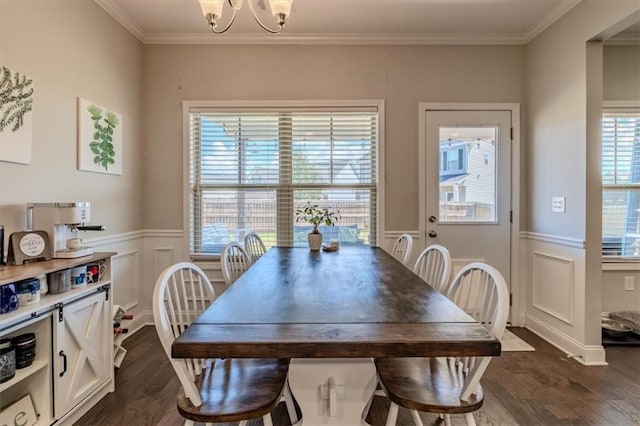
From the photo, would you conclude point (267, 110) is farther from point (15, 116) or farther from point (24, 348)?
point (24, 348)

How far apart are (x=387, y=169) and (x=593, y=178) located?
65.3 inches

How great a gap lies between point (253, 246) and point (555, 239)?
2.65 m

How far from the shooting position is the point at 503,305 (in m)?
1.31

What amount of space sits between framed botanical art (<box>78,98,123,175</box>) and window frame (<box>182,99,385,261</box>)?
1.98ft

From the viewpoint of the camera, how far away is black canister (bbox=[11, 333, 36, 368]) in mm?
→ 1581

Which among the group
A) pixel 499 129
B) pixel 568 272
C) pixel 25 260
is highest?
pixel 499 129

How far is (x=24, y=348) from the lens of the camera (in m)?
1.60

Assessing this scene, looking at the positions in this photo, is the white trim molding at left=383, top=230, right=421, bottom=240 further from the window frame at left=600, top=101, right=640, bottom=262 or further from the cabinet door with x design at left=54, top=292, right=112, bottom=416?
the cabinet door with x design at left=54, top=292, right=112, bottom=416

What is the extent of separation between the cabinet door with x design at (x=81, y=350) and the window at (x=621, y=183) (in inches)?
171

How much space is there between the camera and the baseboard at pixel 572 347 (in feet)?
8.65

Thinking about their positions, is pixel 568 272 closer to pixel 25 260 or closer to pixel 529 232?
pixel 529 232

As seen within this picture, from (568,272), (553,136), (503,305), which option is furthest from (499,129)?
(503,305)

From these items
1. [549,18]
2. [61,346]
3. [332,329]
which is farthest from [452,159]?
[61,346]

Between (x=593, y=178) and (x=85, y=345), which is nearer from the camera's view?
(x=85, y=345)
